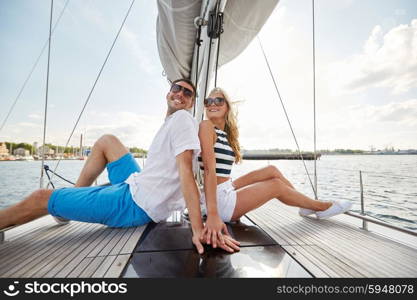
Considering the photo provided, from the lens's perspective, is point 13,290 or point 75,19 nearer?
point 13,290

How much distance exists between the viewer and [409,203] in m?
4.17

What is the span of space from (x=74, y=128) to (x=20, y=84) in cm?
63

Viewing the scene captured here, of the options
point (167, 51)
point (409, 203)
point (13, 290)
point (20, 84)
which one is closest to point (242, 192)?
point (13, 290)

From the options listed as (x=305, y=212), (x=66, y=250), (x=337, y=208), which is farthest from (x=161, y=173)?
(x=337, y=208)

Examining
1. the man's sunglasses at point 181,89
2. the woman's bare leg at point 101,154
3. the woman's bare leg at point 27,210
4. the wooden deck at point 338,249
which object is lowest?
the wooden deck at point 338,249

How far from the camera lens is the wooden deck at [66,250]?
2.76ft

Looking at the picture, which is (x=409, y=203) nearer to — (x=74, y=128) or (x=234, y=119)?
(x=234, y=119)

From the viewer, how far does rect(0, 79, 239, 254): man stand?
1035mm

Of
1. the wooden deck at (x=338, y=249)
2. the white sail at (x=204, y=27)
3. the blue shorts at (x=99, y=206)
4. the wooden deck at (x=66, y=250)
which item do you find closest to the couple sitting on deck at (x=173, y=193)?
the blue shorts at (x=99, y=206)

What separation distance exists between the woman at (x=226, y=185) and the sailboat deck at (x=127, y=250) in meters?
0.21

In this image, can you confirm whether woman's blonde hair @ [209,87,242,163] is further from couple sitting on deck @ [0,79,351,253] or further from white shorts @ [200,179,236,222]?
white shorts @ [200,179,236,222]

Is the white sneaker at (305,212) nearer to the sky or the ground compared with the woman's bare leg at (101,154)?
nearer to the ground

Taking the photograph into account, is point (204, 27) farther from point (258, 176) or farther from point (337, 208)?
point (337, 208)

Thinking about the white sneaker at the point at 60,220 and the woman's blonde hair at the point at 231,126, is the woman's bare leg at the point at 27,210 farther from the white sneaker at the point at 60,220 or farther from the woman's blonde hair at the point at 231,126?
the woman's blonde hair at the point at 231,126
